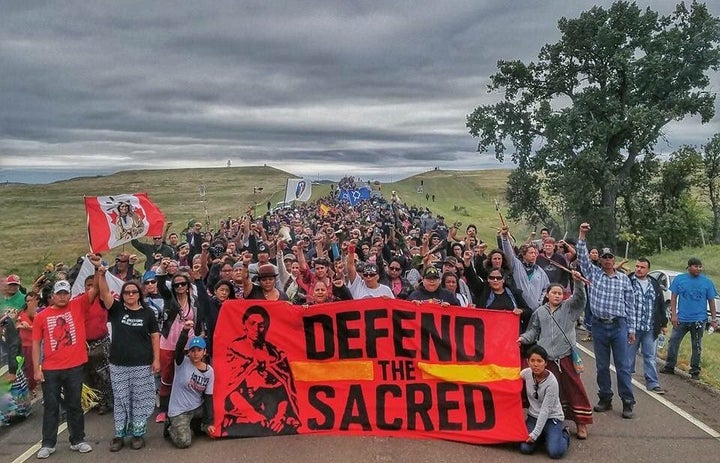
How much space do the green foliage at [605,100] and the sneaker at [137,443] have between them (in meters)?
23.3

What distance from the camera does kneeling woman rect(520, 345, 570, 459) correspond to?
5.83 metres

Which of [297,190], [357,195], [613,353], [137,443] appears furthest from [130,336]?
[297,190]

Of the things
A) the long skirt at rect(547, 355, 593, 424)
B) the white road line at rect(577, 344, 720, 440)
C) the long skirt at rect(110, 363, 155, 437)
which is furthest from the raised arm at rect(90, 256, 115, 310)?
the white road line at rect(577, 344, 720, 440)

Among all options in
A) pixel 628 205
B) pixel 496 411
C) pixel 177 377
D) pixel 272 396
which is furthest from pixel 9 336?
pixel 628 205

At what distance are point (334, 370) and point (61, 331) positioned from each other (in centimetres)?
309

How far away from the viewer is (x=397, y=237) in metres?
18.4

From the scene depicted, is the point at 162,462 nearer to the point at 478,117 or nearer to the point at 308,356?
the point at 308,356

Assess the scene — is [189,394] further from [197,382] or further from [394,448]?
[394,448]

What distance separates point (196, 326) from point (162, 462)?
5.19 feet

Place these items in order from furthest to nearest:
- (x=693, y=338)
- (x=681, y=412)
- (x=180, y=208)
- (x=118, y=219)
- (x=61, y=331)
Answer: (x=180, y=208), (x=118, y=219), (x=693, y=338), (x=681, y=412), (x=61, y=331)

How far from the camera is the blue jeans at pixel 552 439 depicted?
5.80 metres

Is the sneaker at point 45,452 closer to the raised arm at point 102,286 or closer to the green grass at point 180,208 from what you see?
the raised arm at point 102,286

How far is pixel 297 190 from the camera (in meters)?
32.3

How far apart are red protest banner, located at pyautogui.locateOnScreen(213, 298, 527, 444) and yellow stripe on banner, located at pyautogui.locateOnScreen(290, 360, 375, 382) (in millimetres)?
12
